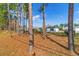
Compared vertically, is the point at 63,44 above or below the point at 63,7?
below

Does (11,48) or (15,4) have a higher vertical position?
(15,4)

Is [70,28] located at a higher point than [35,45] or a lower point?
higher

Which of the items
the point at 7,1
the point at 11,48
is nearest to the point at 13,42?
the point at 11,48

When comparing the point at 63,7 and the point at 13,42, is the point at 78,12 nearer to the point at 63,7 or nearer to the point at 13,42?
the point at 63,7

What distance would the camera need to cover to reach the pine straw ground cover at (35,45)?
807 cm

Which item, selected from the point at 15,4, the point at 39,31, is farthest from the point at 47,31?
the point at 15,4

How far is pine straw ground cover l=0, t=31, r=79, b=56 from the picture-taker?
8070 mm

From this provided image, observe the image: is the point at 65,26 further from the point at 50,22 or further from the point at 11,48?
the point at 11,48

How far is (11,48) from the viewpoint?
8086 mm

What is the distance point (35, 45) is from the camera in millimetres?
8102

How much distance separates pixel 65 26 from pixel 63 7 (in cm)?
27

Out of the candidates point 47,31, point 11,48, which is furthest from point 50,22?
point 11,48

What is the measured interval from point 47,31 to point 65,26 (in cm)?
27

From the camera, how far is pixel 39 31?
8.08 metres
